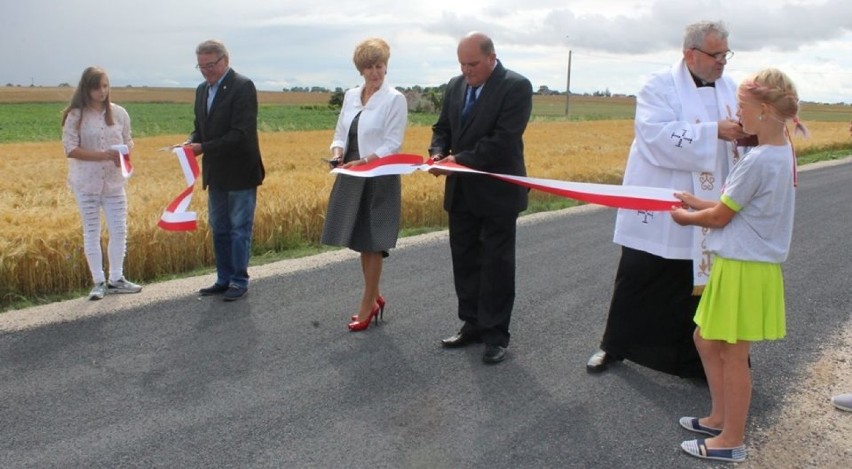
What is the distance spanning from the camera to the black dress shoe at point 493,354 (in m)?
4.95

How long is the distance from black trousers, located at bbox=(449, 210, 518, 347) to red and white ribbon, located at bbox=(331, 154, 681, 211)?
0.39m

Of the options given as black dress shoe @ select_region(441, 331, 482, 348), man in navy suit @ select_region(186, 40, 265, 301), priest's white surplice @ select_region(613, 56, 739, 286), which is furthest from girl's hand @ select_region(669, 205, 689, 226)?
man in navy suit @ select_region(186, 40, 265, 301)

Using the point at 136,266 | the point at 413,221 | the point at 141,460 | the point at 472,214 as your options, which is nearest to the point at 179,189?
Answer: the point at 413,221

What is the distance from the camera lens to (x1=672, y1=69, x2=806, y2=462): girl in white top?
3.39m

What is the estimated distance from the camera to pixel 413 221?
10.8 meters

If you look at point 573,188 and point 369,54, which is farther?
point 369,54

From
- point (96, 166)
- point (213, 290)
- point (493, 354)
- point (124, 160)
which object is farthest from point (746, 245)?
point (96, 166)

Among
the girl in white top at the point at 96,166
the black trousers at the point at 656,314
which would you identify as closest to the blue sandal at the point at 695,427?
the black trousers at the point at 656,314

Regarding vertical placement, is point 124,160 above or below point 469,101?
below

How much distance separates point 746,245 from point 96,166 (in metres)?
5.25

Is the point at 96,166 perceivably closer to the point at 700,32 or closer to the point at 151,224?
the point at 151,224

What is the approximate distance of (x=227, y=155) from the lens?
6320 millimetres

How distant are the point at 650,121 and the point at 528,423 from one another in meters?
1.85

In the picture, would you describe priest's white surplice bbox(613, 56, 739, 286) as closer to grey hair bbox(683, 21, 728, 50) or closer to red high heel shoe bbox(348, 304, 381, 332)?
grey hair bbox(683, 21, 728, 50)
